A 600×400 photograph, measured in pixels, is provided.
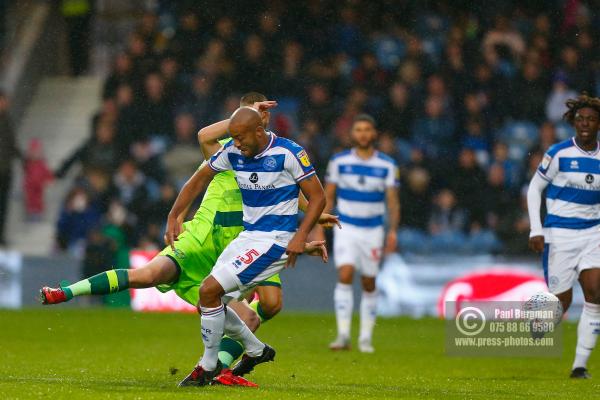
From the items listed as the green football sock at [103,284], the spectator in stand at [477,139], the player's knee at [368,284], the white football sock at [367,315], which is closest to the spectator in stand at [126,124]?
the spectator in stand at [477,139]

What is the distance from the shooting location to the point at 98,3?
24.9 m

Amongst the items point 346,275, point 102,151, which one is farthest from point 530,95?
point 346,275

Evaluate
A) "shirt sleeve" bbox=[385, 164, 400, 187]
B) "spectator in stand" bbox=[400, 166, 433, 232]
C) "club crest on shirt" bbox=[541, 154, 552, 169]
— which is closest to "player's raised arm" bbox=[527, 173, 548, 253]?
"club crest on shirt" bbox=[541, 154, 552, 169]

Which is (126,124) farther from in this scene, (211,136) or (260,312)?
(260,312)

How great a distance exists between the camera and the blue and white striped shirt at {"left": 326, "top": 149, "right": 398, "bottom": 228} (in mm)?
14516

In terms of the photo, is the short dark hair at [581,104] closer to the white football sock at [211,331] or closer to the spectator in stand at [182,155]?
the white football sock at [211,331]

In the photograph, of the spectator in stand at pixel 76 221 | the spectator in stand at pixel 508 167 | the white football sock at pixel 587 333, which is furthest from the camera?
the spectator in stand at pixel 76 221

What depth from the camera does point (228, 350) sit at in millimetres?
9703

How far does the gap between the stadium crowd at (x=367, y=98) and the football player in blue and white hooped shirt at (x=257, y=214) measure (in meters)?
9.80

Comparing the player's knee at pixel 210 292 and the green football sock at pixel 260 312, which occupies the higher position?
the player's knee at pixel 210 292

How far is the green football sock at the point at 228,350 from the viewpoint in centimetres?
966

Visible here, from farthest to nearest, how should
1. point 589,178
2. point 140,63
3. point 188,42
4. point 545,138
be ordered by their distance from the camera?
point 188,42, point 140,63, point 545,138, point 589,178

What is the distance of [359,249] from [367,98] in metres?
6.67

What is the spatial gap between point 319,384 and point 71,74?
1633 centimetres
